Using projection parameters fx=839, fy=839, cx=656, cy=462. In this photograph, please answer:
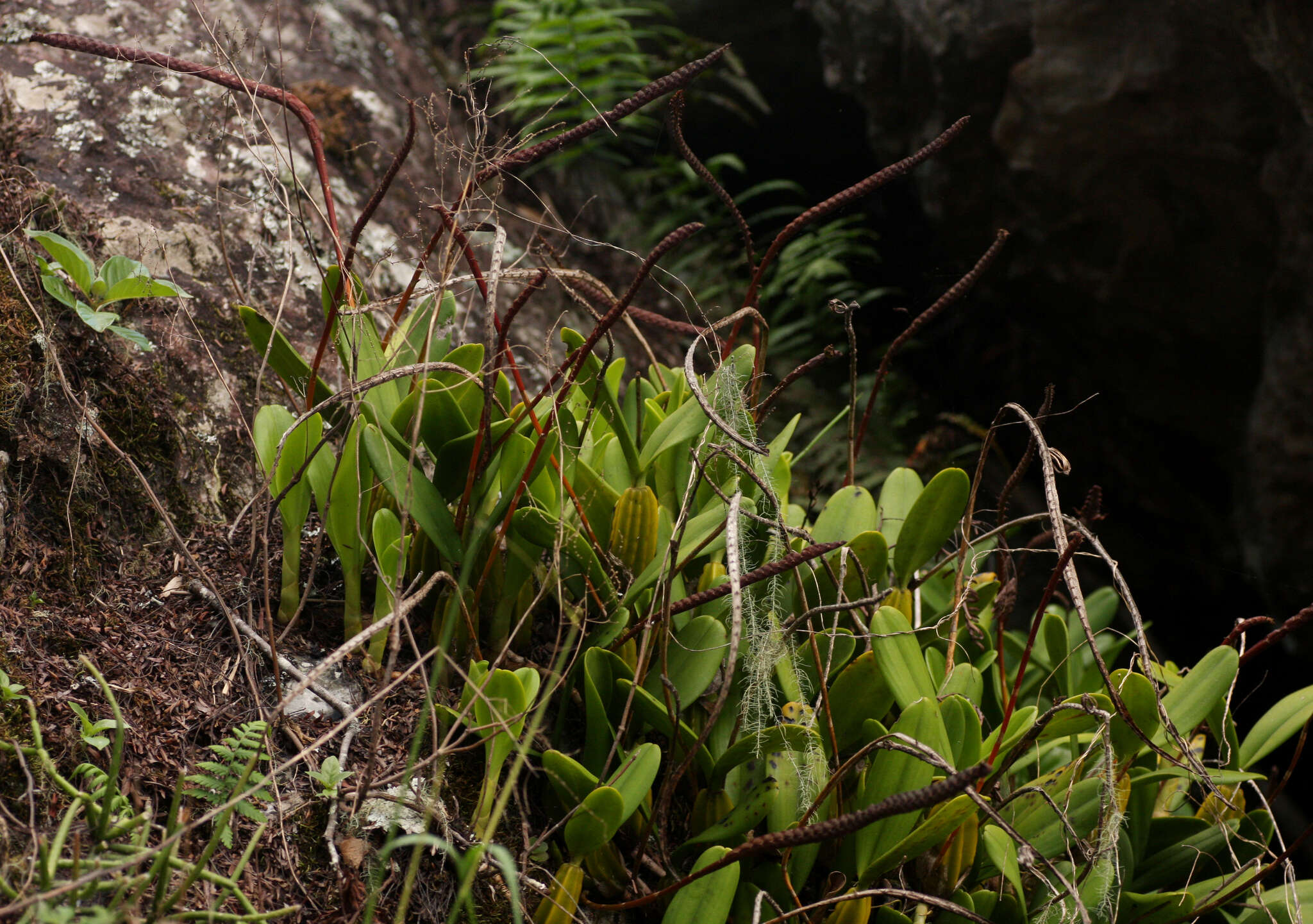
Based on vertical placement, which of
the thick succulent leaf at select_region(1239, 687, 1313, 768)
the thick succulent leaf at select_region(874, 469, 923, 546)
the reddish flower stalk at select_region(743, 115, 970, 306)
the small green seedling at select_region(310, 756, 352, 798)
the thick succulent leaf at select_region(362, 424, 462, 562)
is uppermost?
the reddish flower stalk at select_region(743, 115, 970, 306)

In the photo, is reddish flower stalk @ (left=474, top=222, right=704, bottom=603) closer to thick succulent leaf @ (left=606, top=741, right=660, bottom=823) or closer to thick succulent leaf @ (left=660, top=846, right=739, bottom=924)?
thick succulent leaf @ (left=606, top=741, right=660, bottom=823)

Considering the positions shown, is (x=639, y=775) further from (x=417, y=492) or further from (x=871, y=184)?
(x=871, y=184)

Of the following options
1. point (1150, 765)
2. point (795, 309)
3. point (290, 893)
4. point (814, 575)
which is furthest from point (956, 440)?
point (290, 893)

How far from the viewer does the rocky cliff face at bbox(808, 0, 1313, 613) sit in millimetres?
2549

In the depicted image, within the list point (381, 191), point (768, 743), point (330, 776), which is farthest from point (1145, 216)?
point (330, 776)

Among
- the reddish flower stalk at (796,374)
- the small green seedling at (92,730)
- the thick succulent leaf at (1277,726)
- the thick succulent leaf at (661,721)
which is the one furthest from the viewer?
the thick succulent leaf at (1277,726)

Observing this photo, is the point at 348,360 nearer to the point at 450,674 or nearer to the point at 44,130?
the point at 450,674

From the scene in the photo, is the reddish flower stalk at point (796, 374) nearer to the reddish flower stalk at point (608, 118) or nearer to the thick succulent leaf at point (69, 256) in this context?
the reddish flower stalk at point (608, 118)

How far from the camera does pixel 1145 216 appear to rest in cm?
287

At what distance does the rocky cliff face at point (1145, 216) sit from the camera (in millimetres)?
2549

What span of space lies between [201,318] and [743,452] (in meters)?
1.11

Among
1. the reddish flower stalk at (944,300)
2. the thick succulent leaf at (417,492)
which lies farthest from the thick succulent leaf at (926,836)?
the thick succulent leaf at (417,492)

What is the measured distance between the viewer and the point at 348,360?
1.20m

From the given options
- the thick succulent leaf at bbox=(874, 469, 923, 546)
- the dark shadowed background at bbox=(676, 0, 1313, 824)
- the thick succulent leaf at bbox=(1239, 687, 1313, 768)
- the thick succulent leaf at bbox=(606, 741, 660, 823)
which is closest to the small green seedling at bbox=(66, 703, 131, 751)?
the thick succulent leaf at bbox=(606, 741, 660, 823)
